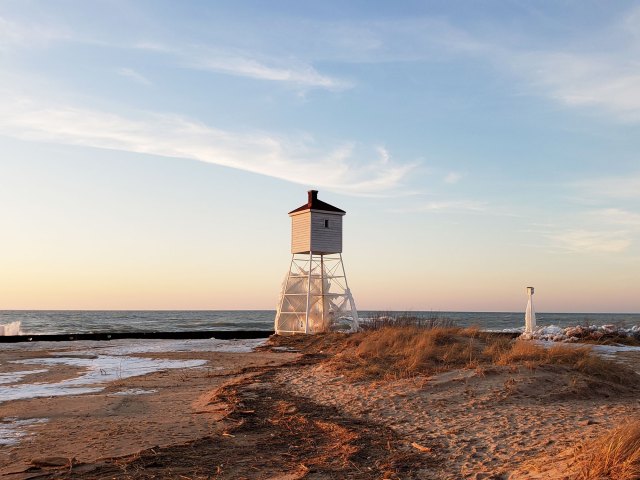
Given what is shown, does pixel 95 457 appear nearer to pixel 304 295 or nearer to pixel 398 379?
pixel 398 379

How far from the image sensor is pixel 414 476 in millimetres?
7188

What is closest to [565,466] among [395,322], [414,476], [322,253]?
[414,476]

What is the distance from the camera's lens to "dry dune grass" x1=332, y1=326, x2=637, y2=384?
1345cm

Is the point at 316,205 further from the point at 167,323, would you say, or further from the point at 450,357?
the point at 167,323

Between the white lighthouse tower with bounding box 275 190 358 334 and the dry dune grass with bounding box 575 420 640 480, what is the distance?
83.5 feet

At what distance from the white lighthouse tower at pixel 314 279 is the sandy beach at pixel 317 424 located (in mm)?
16416

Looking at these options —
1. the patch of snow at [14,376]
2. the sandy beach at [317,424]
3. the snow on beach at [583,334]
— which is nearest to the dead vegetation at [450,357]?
the sandy beach at [317,424]

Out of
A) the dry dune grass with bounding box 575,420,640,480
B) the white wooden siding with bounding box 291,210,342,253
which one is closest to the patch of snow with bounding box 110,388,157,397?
the dry dune grass with bounding box 575,420,640,480

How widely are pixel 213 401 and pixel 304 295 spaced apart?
22.4 m

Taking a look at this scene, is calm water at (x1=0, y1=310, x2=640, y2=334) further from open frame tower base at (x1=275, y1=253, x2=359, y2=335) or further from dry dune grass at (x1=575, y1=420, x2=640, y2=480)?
dry dune grass at (x1=575, y1=420, x2=640, y2=480)

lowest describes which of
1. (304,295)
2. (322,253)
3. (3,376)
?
(3,376)

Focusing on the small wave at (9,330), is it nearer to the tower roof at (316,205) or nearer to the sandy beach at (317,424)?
the tower roof at (316,205)

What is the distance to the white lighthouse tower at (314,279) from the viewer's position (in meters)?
32.4

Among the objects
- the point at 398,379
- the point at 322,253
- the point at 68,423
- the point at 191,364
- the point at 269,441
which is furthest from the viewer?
the point at 322,253
